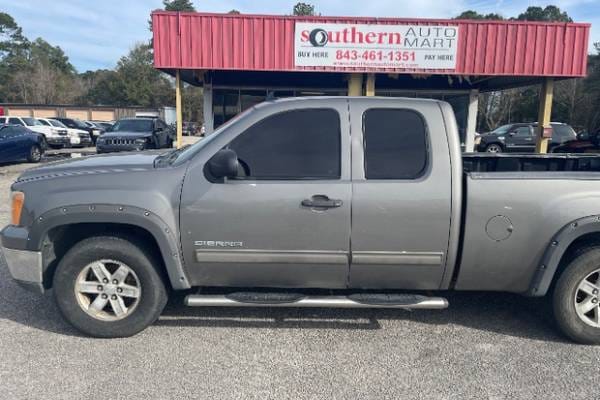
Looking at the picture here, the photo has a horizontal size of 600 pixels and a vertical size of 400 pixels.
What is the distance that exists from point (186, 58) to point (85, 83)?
272 ft

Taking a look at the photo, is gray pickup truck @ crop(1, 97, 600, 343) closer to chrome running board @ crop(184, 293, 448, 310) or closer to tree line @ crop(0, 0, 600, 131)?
chrome running board @ crop(184, 293, 448, 310)

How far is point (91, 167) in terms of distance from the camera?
3.35m

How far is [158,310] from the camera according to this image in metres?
3.33

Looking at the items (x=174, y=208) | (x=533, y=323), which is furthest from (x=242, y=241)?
(x=533, y=323)

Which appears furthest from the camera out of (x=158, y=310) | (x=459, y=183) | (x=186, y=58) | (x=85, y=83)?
(x=85, y=83)

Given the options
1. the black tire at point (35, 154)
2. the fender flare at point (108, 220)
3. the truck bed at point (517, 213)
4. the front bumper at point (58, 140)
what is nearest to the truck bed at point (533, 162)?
the truck bed at point (517, 213)

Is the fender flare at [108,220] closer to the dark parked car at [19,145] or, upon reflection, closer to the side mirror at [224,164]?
the side mirror at [224,164]

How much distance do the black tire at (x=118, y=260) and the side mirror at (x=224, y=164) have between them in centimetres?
92

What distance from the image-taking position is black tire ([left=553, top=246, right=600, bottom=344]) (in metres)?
3.19

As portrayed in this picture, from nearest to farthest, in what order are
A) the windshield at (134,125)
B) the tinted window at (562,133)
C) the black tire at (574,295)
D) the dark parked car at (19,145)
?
the black tire at (574,295)
the dark parked car at (19,145)
the windshield at (134,125)
the tinted window at (562,133)

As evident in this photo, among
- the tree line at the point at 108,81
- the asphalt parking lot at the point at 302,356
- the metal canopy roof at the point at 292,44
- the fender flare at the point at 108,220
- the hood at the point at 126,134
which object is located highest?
the tree line at the point at 108,81

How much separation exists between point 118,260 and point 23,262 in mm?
726

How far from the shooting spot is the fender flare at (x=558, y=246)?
10.1 feet

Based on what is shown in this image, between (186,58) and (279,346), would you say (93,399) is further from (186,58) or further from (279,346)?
(186,58)
